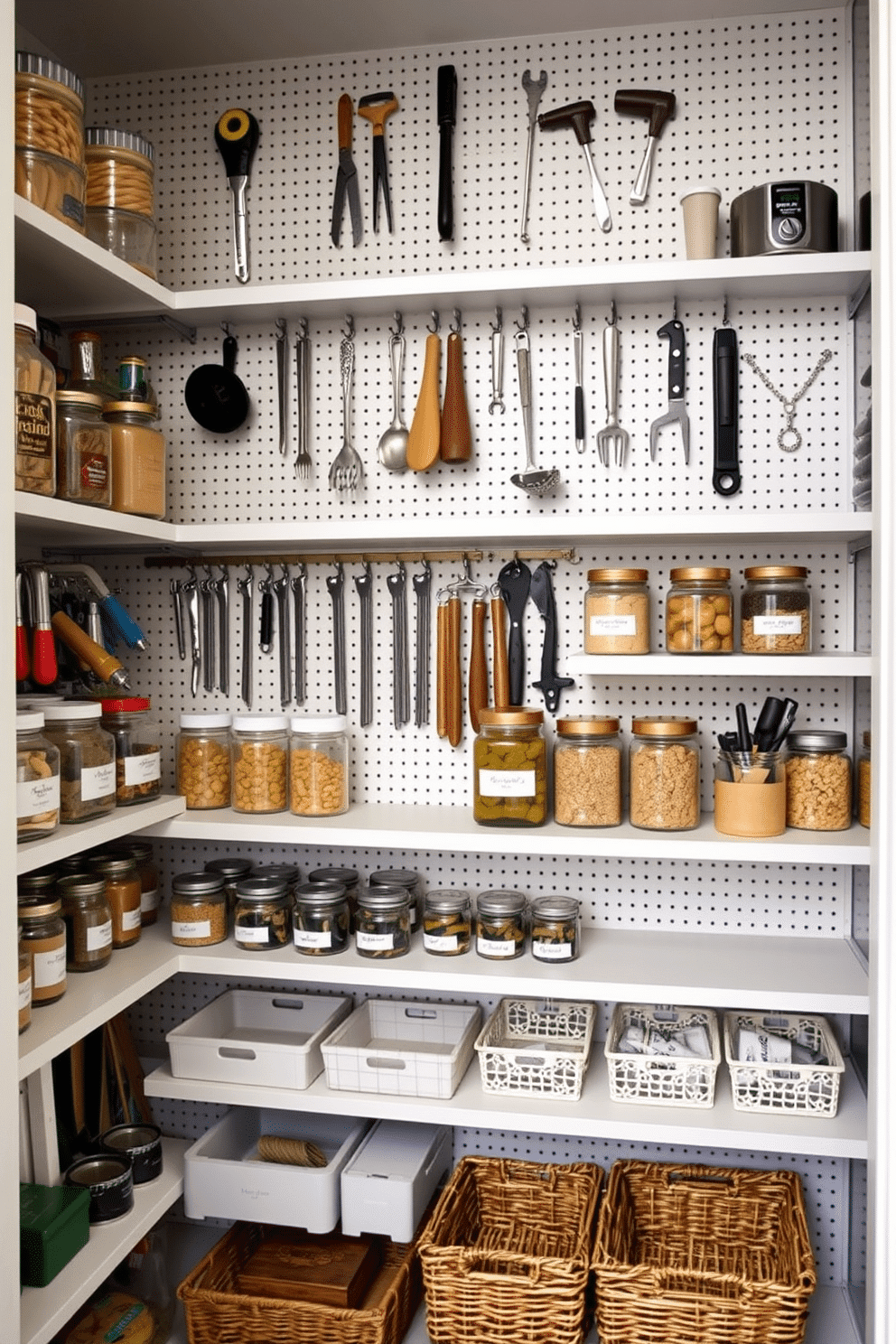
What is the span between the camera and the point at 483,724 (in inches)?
70.8

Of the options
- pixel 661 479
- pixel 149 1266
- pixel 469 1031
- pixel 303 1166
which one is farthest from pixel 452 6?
pixel 149 1266

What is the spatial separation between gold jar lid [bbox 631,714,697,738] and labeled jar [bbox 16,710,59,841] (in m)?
0.93

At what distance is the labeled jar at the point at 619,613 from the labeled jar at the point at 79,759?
2.70ft

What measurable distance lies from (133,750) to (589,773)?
80 centimetres

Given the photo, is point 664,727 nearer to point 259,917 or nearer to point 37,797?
point 259,917

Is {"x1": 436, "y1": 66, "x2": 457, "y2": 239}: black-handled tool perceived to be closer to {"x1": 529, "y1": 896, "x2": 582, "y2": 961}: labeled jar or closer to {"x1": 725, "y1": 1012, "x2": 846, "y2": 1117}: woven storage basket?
{"x1": 529, "y1": 896, "x2": 582, "y2": 961}: labeled jar

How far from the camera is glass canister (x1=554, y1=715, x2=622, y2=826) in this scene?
178 cm

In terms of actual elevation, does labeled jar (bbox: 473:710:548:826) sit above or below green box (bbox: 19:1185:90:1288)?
above

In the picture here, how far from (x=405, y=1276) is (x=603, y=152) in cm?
207

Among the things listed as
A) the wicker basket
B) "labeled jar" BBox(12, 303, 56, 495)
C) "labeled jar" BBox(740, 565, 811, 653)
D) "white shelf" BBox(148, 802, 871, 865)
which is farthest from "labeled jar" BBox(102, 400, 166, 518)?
the wicker basket

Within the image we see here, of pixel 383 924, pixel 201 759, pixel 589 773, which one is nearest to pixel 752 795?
pixel 589 773

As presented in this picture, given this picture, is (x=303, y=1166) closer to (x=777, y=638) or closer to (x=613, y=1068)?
(x=613, y=1068)

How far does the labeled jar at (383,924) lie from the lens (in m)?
1.85

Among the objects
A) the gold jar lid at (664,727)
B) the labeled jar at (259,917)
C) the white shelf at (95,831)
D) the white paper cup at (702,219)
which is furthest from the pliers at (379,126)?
the labeled jar at (259,917)
